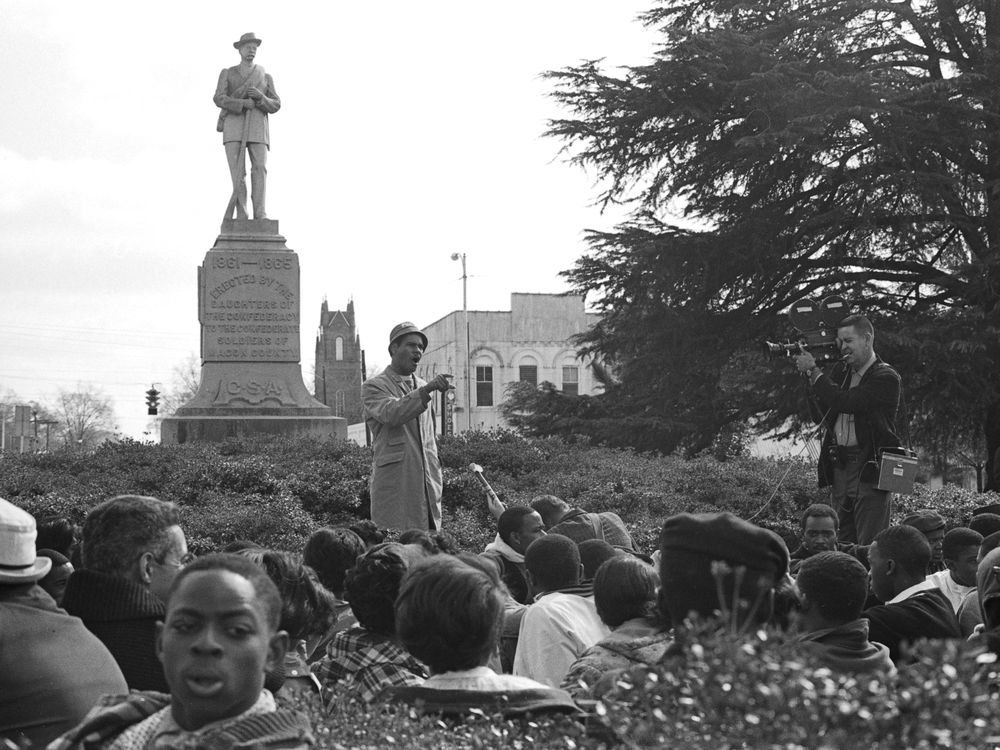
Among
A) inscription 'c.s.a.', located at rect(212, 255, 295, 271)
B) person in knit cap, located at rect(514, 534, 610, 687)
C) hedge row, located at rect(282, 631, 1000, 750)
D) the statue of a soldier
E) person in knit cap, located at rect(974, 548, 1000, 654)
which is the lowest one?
person in knit cap, located at rect(514, 534, 610, 687)

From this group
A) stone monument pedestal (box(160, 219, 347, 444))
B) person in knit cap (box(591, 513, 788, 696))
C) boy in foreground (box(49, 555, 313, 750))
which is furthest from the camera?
stone monument pedestal (box(160, 219, 347, 444))

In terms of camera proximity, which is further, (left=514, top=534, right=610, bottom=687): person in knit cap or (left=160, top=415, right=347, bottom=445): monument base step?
(left=160, top=415, right=347, bottom=445): monument base step

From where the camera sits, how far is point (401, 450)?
10.1 m

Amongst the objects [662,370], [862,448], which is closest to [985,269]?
[662,370]

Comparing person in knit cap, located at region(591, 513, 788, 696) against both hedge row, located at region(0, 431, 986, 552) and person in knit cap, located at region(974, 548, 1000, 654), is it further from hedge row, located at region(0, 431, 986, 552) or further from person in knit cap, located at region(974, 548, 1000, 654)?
hedge row, located at region(0, 431, 986, 552)

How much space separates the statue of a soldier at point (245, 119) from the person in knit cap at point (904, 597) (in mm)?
16922

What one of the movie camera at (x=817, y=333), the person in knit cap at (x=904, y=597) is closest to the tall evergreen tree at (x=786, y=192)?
the movie camera at (x=817, y=333)

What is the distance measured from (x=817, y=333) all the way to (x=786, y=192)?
1599 centimetres

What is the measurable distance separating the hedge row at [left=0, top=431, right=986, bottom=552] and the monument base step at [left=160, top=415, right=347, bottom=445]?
2207mm

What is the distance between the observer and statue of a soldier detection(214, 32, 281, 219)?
21.6 meters

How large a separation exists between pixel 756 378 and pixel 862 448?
609 inches

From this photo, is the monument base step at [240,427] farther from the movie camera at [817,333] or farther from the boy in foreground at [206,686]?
the boy in foreground at [206,686]

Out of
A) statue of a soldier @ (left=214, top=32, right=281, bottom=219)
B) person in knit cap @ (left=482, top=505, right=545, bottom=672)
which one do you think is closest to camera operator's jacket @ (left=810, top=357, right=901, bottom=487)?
person in knit cap @ (left=482, top=505, right=545, bottom=672)

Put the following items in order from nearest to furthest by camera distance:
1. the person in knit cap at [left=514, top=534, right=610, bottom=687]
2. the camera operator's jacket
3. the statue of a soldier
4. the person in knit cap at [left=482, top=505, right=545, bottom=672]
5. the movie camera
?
the person in knit cap at [left=514, top=534, right=610, bottom=687]
the person in knit cap at [left=482, top=505, right=545, bottom=672]
the camera operator's jacket
the movie camera
the statue of a soldier
